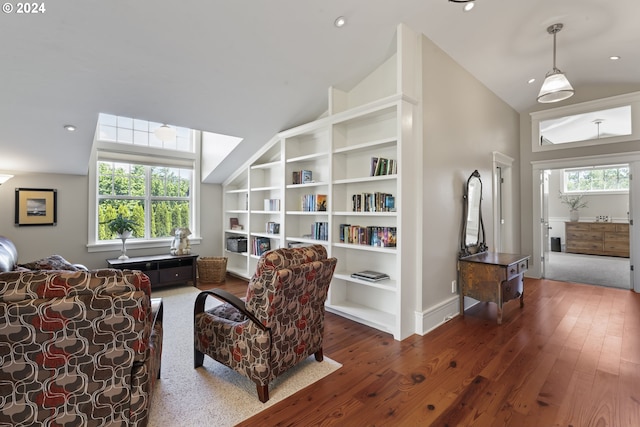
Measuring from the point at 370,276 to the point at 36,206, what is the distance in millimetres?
4483

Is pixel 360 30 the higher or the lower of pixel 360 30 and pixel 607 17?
the lower

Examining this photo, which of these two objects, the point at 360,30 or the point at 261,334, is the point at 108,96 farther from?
the point at 261,334

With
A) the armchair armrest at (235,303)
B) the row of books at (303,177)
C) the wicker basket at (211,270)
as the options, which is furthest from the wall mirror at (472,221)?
the wicker basket at (211,270)

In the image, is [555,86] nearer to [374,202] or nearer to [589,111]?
[374,202]

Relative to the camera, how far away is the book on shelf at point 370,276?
318cm

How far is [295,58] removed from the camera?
10.0 feet

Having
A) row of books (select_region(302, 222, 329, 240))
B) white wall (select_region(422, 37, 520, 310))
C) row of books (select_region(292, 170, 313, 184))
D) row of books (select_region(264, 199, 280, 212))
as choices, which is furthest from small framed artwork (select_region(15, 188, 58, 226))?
white wall (select_region(422, 37, 520, 310))

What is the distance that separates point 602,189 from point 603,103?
4585mm

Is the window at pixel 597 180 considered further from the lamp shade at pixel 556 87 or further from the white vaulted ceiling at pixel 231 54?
the lamp shade at pixel 556 87

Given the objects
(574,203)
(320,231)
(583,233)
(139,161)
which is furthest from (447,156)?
(574,203)

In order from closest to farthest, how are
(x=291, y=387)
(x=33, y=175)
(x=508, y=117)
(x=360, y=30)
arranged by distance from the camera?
(x=291, y=387)
(x=360, y=30)
(x=33, y=175)
(x=508, y=117)

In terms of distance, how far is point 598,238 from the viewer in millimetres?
7688

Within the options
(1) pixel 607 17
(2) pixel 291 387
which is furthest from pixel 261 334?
(1) pixel 607 17

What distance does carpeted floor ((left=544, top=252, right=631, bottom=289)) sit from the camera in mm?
5079
